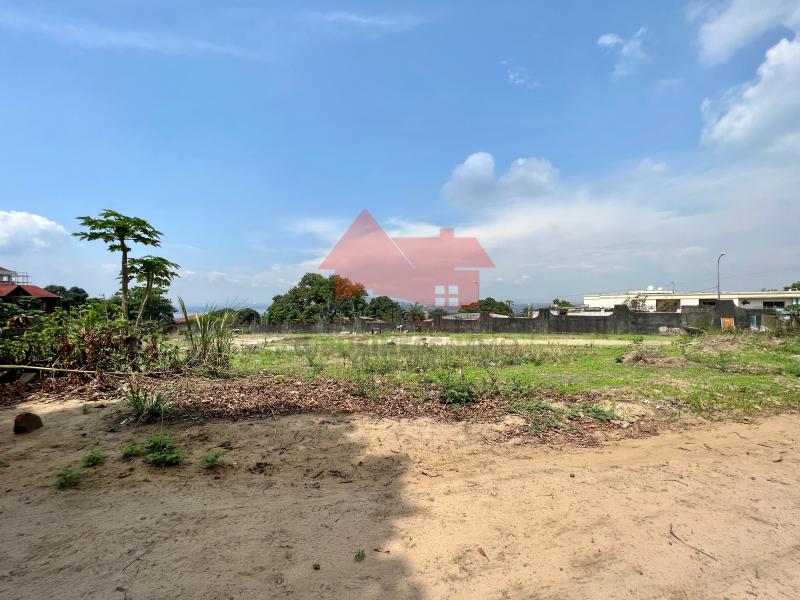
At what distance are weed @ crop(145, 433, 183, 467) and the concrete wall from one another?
22.7m

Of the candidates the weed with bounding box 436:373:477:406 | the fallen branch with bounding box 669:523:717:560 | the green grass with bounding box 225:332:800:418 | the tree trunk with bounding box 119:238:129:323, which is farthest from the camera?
the tree trunk with bounding box 119:238:129:323

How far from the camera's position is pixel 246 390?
209 inches

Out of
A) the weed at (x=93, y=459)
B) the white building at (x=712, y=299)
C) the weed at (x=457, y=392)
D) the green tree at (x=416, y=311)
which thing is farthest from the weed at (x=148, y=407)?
the white building at (x=712, y=299)

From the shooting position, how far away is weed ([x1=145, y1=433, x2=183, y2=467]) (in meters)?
3.11

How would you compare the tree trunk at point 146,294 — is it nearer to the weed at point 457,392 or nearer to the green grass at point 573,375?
the green grass at point 573,375

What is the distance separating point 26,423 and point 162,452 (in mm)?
1844

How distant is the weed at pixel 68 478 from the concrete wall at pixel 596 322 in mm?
23290

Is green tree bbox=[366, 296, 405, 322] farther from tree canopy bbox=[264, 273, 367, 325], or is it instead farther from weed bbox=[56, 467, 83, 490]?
weed bbox=[56, 467, 83, 490]

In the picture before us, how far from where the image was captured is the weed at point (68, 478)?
281cm

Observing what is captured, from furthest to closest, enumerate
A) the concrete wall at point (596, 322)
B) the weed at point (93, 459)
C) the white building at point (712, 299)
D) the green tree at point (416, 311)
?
the white building at point (712, 299)
the green tree at point (416, 311)
the concrete wall at point (596, 322)
the weed at point (93, 459)

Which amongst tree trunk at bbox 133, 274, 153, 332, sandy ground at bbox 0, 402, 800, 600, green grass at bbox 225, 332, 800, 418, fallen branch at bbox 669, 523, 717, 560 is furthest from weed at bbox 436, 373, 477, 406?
tree trunk at bbox 133, 274, 153, 332

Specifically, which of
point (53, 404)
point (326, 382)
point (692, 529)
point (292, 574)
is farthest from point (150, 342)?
point (692, 529)

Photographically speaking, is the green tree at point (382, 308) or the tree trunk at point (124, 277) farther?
the green tree at point (382, 308)

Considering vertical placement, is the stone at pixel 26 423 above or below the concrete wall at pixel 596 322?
below
